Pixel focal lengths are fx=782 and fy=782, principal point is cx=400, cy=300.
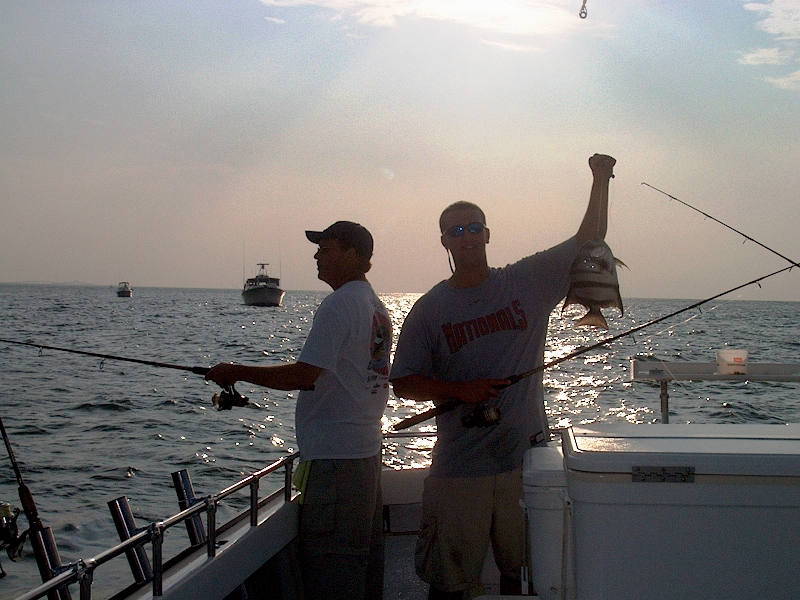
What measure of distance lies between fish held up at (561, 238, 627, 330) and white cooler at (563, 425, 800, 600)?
105cm

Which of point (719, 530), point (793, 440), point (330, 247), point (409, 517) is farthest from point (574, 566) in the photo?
point (409, 517)

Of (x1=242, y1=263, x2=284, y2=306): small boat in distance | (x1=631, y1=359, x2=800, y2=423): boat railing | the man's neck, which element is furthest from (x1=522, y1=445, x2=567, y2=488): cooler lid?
(x1=242, y1=263, x2=284, y2=306): small boat in distance

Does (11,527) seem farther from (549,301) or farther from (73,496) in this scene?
(73,496)

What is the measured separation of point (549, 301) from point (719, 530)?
4.59 ft

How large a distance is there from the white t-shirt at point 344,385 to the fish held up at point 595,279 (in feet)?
2.63

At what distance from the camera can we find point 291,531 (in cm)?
374

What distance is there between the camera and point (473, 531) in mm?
3016

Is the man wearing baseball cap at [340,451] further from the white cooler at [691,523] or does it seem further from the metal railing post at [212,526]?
the white cooler at [691,523]

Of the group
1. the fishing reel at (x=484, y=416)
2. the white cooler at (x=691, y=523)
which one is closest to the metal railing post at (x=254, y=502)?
the fishing reel at (x=484, y=416)

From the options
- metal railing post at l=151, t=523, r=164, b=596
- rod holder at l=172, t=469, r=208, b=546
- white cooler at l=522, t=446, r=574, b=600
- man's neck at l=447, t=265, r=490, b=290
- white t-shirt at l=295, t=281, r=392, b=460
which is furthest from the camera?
rod holder at l=172, t=469, r=208, b=546

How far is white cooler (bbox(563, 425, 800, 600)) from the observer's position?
1.93m

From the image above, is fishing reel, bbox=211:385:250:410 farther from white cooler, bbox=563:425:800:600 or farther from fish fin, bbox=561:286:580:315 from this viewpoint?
white cooler, bbox=563:425:800:600

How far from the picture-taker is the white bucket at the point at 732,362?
4750 mm

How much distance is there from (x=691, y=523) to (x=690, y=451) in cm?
18
